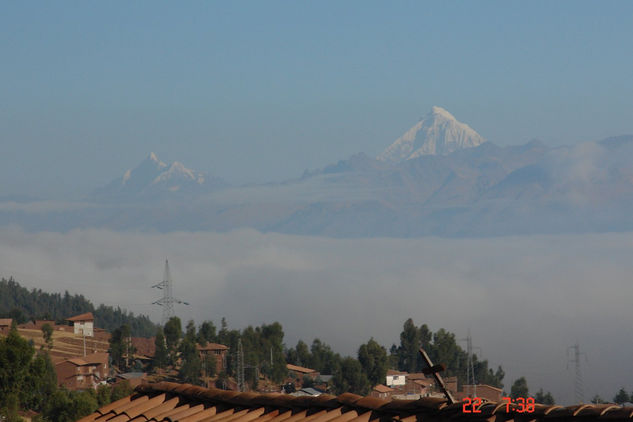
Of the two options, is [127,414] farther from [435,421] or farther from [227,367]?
[227,367]

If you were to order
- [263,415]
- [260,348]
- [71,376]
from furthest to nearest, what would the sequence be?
[260,348] → [71,376] → [263,415]

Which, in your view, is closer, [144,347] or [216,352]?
[216,352]

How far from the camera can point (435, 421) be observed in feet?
27.2

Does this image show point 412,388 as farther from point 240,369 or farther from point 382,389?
point 240,369

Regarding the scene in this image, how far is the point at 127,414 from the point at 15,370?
56924 millimetres

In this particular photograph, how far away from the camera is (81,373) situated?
124250 millimetres

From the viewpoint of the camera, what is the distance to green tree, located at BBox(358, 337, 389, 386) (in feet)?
432

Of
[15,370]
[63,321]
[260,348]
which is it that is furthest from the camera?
[63,321]

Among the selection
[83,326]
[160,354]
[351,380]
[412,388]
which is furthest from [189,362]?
[83,326]

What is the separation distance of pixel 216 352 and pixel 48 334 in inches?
1362

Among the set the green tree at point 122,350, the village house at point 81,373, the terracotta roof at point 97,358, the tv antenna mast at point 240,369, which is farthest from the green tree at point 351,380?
the green tree at point 122,350

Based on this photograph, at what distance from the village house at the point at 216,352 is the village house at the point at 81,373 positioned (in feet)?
45.1

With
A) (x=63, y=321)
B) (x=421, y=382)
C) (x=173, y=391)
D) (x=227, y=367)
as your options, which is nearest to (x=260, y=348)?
(x=227, y=367)
